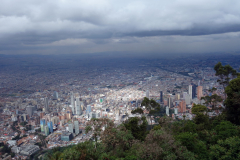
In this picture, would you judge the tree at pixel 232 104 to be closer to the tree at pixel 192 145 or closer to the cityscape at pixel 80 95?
the cityscape at pixel 80 95

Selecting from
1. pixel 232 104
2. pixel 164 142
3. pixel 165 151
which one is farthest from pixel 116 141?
pixel 232 104

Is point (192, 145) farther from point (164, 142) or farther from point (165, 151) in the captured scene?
point (165, 151)

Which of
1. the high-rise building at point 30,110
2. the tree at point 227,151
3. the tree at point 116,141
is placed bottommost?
the high-rise building at point 30,110

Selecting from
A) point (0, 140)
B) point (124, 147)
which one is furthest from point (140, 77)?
point (124, 147)

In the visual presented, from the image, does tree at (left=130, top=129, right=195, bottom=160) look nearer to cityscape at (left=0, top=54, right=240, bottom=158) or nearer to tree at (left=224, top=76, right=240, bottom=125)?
tree at (left=224, top=76, right=240, bottom=125)

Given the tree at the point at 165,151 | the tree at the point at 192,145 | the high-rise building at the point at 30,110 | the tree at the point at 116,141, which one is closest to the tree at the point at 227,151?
the tree at the point at 192,145

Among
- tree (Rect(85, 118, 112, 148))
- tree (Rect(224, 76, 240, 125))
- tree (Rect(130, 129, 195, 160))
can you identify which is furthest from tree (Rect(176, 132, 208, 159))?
tree (Rect(224, 76, 240, 125))

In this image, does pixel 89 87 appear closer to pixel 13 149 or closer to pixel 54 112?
pixel 54 112
